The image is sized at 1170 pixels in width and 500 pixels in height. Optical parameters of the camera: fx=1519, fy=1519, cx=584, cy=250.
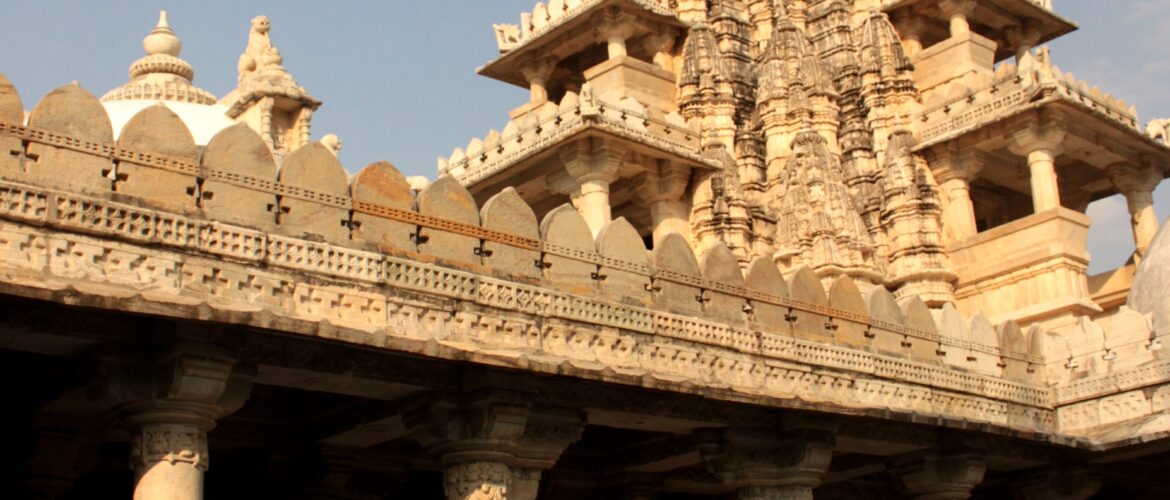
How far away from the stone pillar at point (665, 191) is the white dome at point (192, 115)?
854 cm

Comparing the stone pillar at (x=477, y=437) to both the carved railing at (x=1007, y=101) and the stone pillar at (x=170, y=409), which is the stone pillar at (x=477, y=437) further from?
the carved railing at (x=1007, y=101)

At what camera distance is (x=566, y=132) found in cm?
2377

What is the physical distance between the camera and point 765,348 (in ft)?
44.1

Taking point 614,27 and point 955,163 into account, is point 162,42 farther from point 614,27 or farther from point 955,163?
point 955,163

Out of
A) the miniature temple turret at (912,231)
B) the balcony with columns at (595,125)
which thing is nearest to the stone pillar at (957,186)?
the miniature temple turret at (912,231)

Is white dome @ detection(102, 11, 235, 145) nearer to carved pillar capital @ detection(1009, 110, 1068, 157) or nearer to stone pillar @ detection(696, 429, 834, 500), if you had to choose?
stone pillar @ detection(696, 429, 834, 500)

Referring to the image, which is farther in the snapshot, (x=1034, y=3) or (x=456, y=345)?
(x=1034, y=3)

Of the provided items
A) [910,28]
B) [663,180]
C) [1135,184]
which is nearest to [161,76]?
[663,180]

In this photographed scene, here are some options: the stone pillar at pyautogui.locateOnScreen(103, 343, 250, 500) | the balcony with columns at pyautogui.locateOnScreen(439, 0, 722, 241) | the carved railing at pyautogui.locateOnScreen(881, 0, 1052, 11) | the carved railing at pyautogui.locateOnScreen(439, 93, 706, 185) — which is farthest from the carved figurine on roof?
the carved railing at pyautogui.locateOnScreen(881, 0, 1052, 11)

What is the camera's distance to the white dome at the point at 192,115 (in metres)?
18.0

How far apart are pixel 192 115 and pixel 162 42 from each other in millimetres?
Result: 2419

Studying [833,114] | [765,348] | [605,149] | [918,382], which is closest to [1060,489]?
[918,382]

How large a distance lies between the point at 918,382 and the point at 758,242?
11.6 meters

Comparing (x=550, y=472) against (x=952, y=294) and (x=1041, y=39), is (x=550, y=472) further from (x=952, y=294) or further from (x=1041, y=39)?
(x=1041, y=39)
